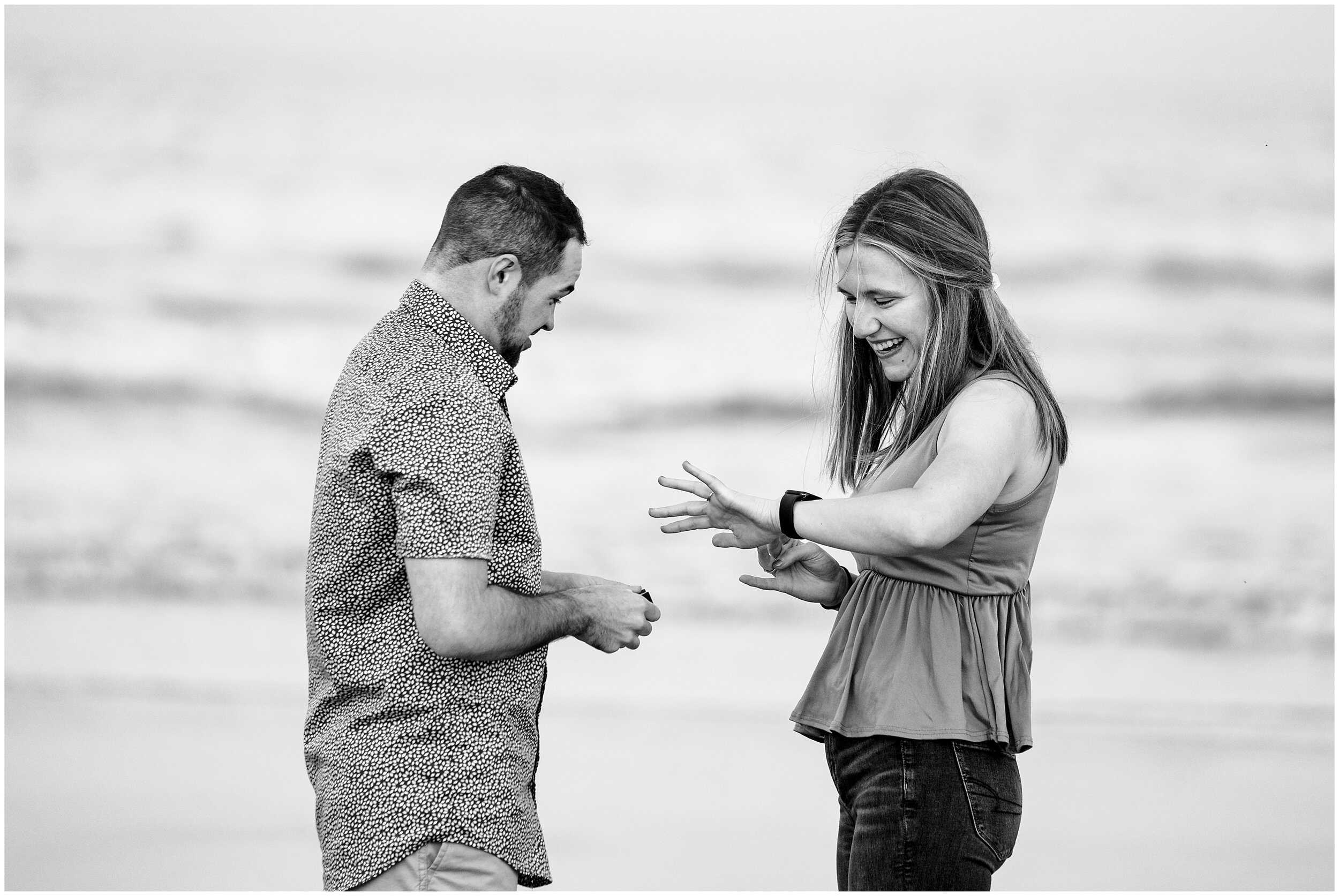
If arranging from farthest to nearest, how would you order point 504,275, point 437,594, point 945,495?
point 504,275
point 945,495
point 437,594

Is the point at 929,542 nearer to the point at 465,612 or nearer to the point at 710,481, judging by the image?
the point at 710,481

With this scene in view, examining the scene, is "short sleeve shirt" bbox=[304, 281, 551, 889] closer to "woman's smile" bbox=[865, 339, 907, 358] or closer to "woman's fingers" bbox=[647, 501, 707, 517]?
"woman's fingers" bbox=[647, 501, 707, 517]

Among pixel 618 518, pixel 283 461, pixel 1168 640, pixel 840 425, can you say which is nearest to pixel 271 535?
pixel 283 461

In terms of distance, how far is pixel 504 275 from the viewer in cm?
191

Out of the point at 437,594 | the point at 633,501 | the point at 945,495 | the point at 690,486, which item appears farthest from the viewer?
the point at 633,501

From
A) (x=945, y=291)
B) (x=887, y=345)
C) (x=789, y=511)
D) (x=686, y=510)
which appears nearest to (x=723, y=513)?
(x=686, y=510)

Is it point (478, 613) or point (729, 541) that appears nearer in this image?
point (478, 613)

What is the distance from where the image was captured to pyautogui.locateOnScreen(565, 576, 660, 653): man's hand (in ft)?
6.35

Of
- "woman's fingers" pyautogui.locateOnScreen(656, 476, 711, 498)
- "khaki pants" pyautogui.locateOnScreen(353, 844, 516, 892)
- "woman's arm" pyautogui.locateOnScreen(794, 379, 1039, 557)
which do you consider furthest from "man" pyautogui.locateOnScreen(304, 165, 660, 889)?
"woman's arm" pyautogui.locateOnScreen(794, 379, 1039, 557)

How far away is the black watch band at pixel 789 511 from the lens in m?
1.91

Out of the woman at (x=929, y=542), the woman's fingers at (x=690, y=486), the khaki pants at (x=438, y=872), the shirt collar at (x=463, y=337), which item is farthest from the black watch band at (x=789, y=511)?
the khaki pants at (x=438, y=872)

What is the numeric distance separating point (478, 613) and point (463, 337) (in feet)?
1.19

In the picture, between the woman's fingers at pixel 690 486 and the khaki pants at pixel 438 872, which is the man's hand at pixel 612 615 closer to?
the woman's fingers at pixel 690 486

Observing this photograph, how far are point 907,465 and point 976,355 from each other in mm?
185
